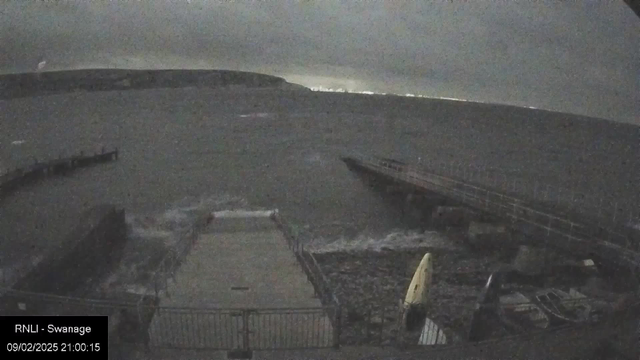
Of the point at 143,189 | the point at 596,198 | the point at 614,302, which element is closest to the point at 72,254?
the point at 614,302

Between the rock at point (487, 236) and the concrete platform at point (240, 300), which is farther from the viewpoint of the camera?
the rock at point (487, 236)

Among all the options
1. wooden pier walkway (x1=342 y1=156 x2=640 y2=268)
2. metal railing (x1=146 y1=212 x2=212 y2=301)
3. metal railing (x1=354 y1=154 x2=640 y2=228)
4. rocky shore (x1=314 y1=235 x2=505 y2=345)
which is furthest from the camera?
metal railing (x1=354 y1=154 x2=640 y2=228)

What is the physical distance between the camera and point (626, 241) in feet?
20.2

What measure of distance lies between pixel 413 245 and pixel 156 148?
382 inches

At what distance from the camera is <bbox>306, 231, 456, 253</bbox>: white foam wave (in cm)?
862

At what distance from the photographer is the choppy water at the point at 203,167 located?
7.61 meters

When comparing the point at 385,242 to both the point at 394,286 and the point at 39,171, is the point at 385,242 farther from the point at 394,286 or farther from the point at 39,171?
the point at 39,171
